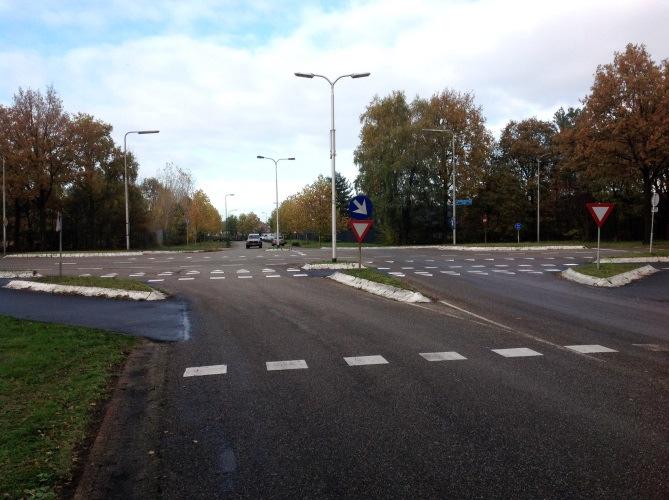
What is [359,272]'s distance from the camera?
57.7 ft

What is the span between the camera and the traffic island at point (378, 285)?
13.1 meters

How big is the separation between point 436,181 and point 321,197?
17975mm

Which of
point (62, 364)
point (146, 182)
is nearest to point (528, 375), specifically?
point (62, 364)

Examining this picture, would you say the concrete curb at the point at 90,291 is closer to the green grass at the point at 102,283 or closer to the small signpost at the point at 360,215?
the green grass at the point at 102,283

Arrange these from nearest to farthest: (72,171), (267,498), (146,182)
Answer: (267,498) → (72,171) → (146,182)

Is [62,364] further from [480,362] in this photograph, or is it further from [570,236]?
[570,236]

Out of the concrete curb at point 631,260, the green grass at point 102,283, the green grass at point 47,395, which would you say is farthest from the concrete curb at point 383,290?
the concrete curb at point 631,260

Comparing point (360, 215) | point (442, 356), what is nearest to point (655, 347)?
point (442, 356)

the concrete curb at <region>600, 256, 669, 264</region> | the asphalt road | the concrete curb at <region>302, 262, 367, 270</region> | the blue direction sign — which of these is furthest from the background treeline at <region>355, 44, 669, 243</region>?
the asphalt road

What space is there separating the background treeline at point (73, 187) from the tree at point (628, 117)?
39273 millimetres

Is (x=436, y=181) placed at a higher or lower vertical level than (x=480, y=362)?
higher

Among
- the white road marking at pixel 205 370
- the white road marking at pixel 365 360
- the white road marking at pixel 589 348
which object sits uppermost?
the white road marking at pixel 365 360

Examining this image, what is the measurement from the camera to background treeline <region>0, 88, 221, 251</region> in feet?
146

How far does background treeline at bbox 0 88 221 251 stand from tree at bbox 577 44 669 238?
39273mm
